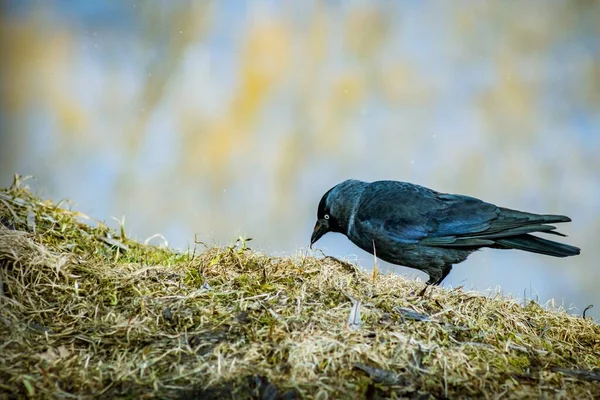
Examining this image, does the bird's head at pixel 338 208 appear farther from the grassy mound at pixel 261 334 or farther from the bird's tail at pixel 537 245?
the bird's tail at pixel 537 245

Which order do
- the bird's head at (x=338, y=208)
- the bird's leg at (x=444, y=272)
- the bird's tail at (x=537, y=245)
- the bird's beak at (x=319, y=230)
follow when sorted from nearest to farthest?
the bird's tail at (x=537, y=245)
the bird's leg at (x=444, y=272)
the bird's head at (x=338, y=208)
the bird's beak at (x=319, y=230)

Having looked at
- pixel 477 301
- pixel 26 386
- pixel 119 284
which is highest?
pixel 119 284

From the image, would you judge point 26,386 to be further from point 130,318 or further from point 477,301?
point 477,301

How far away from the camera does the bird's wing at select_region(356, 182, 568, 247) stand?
4.99m

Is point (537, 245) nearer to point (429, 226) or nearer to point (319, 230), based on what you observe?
point (429, 226)

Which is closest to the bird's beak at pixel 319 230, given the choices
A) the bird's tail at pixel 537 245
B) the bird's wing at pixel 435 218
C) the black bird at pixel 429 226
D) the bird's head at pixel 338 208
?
the bird's head at pixel 338 208

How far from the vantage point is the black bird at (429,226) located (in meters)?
4.99

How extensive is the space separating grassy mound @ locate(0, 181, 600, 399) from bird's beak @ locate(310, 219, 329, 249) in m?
1.24

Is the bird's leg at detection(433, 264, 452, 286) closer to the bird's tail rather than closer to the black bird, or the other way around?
the black bird

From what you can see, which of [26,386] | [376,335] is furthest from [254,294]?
[26,386]

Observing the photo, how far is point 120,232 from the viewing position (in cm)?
565

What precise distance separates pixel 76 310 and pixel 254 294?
101 centimetres

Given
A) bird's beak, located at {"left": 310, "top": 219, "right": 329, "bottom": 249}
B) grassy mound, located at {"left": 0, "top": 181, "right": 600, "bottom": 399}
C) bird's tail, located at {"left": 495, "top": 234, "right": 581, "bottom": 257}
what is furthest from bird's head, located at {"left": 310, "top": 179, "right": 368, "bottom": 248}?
bird's tail, located at {"left": 495, "top": 234, "right": 581, "bottom": 257}

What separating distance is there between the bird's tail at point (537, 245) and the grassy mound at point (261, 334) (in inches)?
22.8
